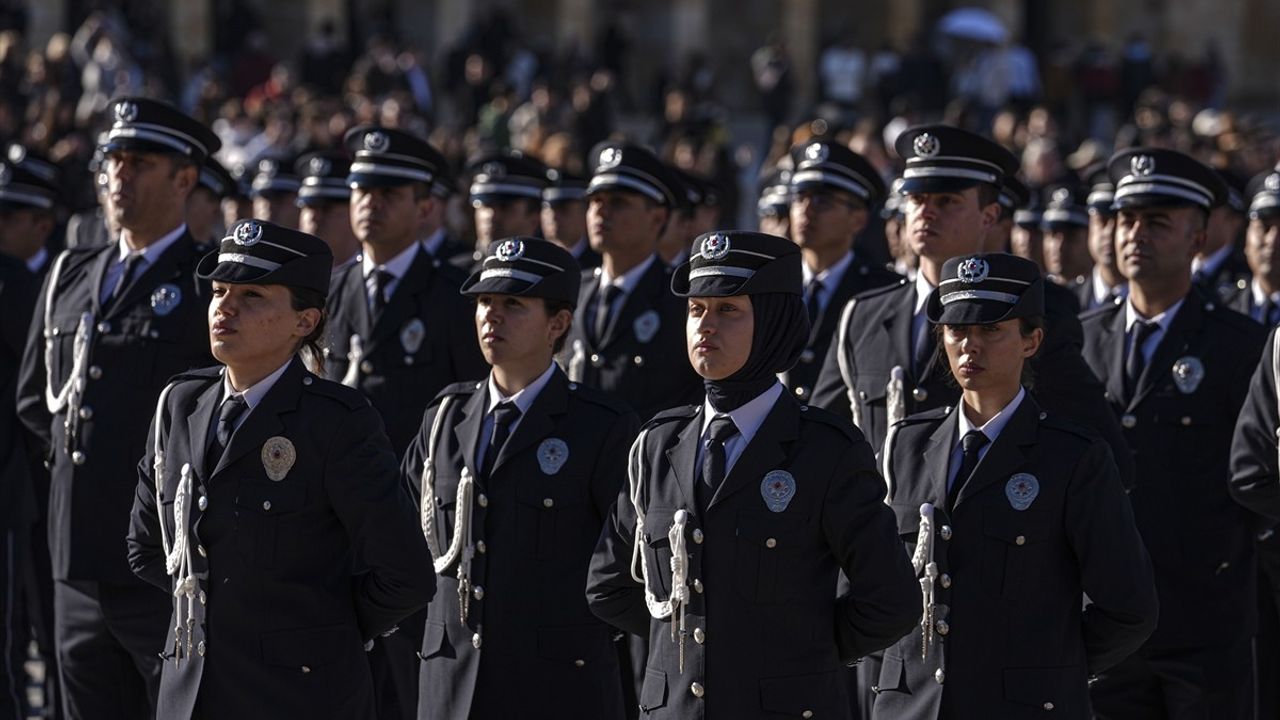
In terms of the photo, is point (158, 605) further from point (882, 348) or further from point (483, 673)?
Result: point (882, 348)

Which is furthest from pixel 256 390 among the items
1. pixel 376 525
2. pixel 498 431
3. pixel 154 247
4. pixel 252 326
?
pixel 154 247

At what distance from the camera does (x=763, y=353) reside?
5512 millimetres

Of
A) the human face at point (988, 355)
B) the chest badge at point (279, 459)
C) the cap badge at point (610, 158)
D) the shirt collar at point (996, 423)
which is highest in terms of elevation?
the cap badge at point (610, 158)

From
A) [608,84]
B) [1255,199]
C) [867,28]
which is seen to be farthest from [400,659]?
[867,28]

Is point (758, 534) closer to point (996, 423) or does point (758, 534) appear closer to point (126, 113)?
point (996, 423)

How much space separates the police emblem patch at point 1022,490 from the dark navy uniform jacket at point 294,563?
62.6 inches

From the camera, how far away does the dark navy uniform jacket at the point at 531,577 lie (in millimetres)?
6277


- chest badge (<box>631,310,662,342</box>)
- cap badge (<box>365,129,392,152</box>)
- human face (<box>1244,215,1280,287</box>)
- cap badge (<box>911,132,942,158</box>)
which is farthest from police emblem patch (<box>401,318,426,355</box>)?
human face (<box>1244,215,1280,287</box>)

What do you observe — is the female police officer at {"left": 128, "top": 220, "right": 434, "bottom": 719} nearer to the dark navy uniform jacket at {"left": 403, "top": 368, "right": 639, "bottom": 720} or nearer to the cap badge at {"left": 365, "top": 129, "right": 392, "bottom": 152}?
the dark navy uniform jacket at {"left": 403, "top": 368, "right": 639, "bottom": 720}

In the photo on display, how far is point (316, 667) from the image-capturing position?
225 inches

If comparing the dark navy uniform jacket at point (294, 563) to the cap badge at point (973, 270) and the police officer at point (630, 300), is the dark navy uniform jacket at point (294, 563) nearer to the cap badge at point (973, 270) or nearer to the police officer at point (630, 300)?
the cap badge at point (973, 270)

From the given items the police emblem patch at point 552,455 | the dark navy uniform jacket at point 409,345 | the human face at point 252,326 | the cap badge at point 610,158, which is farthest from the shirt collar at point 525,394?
the cap badge at point 610,158

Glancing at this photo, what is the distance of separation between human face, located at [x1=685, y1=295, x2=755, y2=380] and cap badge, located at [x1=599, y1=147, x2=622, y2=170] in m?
3.68

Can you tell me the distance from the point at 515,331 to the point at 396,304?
6.81 ft
